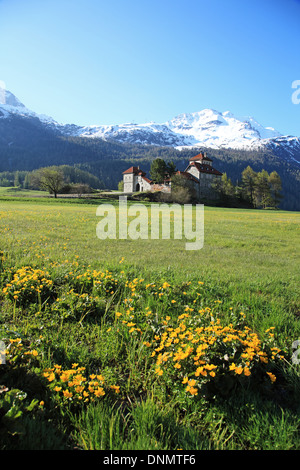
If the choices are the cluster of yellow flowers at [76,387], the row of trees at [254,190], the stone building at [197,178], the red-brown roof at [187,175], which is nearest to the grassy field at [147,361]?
the cluster of yellow flowers at [76,387]

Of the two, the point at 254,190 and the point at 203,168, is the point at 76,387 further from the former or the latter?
the point at 203,168

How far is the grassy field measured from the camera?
270 cm

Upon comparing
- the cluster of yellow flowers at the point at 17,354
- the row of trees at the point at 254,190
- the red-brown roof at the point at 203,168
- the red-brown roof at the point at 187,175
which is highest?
the red-brown roof at the point at 203,168

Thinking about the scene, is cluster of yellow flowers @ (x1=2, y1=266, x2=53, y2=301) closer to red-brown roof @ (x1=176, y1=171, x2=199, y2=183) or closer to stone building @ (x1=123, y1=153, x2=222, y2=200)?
red-brown roof @ (x1=176, y1=171, x2=199, y2=183)

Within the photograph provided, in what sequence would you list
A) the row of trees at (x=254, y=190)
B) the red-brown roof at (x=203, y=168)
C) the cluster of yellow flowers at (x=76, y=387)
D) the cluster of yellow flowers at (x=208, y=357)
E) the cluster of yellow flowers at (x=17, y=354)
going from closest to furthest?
the cluster of yellow flowers at (x=76, y=387) < the cluster of yellow flowers at (x=208, y=357) < the cluster of yellow flowers at (x=17, y=354) < the row of trees at (x=254, y=190) < the red-brown roof at (x=203, y=168)

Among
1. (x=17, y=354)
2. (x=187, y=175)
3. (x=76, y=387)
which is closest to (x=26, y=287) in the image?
(x=17, y=354)

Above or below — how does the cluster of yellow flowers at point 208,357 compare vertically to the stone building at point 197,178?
below

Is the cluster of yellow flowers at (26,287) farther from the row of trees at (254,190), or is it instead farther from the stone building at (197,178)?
the stone building at (197,178)

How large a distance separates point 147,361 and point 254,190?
319ft

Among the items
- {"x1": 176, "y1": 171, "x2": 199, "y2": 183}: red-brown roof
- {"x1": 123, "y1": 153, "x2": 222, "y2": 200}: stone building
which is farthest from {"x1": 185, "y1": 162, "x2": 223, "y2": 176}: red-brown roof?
{"x1": 176, "y1": 171, "x2": 199, "y2": 183}: red-brown roof

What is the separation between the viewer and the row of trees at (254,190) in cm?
8850

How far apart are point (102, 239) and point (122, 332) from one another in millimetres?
8007

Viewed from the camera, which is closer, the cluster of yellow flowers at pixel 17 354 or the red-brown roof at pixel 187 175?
the cluster of yellow flowers at pixel 17 354

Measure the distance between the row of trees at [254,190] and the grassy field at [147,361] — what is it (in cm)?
8673
